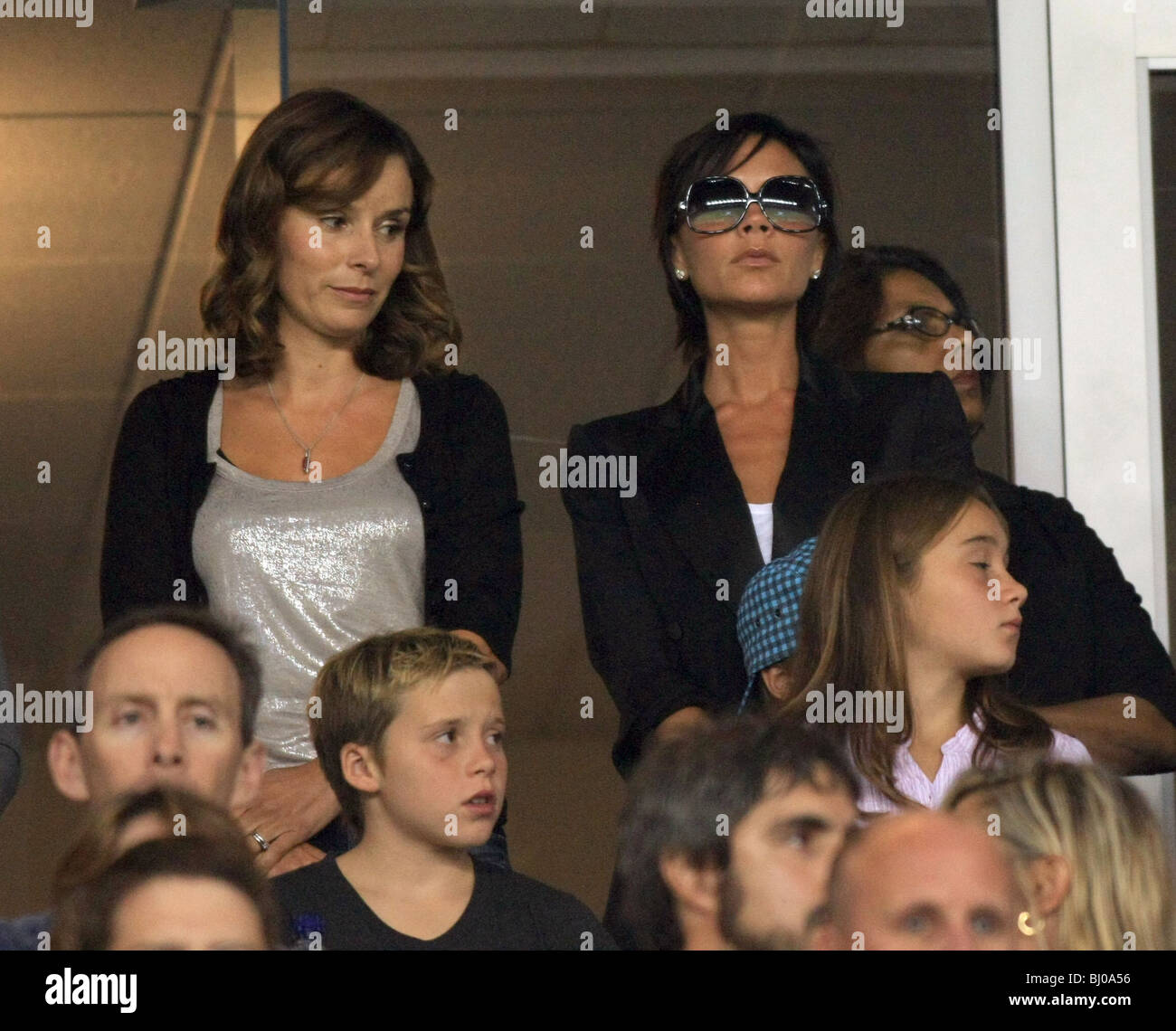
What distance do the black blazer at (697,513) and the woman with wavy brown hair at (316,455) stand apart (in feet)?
0.53

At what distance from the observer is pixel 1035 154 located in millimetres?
3973

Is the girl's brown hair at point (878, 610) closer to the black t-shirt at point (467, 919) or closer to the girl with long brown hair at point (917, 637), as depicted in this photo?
the girl with long brown hair at point (917, 637)

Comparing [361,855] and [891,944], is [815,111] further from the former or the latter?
[891,944]

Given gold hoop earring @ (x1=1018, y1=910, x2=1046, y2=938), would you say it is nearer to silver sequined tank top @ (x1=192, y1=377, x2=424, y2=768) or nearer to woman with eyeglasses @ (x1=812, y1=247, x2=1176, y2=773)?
woman with eyeglasses @ (x1=812, y1=247, x2=1176, y2=773)

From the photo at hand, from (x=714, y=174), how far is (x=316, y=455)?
789 mm

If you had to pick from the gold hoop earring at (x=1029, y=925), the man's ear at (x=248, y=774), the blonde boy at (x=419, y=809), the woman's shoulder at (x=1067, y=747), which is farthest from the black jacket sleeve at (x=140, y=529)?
the gold hoop earring at (x=1029, y=925)

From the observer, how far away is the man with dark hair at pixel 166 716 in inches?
102

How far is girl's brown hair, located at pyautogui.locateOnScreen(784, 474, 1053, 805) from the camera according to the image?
9.52ft

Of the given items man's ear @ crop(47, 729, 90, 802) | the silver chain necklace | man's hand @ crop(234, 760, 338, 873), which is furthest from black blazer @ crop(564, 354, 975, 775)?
man's ear @ crop(47, 729, 90, 802)

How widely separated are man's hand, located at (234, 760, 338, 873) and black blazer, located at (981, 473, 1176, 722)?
1.07m

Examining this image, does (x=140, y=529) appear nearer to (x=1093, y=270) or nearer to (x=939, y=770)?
(x=939, y=770)
